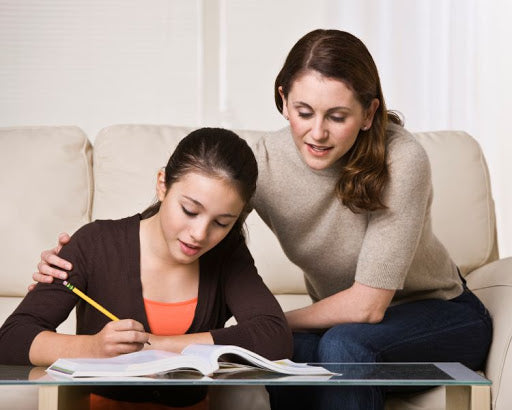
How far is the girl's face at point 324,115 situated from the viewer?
1.63 m

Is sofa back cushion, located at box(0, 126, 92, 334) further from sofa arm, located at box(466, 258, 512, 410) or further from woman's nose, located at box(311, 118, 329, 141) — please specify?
sofa arm, located at box(466, 258, 512, 410)

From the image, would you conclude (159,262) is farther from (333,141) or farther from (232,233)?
(333,141)

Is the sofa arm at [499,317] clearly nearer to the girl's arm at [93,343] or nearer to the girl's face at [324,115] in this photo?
the girl's face at [324,115]

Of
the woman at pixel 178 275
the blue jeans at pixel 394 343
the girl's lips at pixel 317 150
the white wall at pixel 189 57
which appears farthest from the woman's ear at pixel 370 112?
the white wall at pixel 189 57

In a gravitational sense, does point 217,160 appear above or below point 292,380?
above

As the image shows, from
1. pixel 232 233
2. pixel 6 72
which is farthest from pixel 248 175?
pixel 6 72

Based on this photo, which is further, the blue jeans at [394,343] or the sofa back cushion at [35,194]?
the sofa back cushion at [35,194]

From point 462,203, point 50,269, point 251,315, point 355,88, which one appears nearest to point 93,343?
point 50,269

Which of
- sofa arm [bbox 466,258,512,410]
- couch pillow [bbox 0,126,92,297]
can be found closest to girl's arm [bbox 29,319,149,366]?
sofa arm [bbox 466,258,512,410]

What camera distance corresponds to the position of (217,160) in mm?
1573

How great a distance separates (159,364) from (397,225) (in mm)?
696

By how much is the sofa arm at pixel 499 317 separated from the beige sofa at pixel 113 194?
0.08 m

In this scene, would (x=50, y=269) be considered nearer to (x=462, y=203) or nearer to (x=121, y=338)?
(x=121, y=338)

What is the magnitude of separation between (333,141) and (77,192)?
102cm
